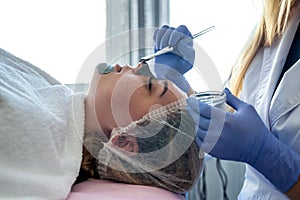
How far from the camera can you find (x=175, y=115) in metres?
1.03

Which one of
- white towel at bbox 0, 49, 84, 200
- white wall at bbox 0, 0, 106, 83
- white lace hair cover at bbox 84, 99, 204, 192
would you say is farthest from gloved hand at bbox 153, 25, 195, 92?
white wall at bbox 0, 0, 106, 83

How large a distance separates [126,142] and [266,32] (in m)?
0.60

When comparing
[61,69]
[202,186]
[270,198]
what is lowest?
[202,186]

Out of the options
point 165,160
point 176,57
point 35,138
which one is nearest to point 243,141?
point 165,160

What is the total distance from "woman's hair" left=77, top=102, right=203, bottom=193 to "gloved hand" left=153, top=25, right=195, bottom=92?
6.3 inches

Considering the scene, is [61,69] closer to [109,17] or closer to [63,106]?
[109,17]

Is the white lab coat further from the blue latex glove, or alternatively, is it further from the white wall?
the white wall

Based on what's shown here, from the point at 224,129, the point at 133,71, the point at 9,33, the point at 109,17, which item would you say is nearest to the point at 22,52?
the point at 9,33

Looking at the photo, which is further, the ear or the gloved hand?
the gloved hand

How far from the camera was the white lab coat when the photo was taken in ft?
3.61

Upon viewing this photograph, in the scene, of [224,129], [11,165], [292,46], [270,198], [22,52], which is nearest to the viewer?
[11,165]

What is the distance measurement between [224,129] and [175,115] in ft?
0.43

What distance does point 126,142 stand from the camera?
1036 millimetres

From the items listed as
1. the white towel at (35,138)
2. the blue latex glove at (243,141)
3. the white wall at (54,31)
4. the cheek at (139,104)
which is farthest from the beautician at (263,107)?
the white wall at (54,31)
